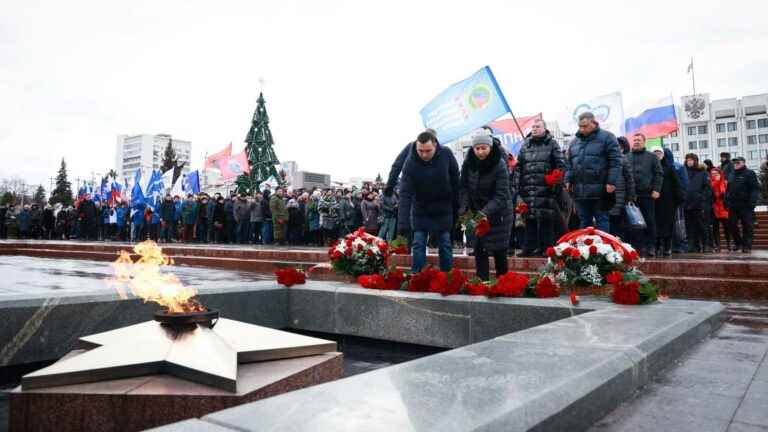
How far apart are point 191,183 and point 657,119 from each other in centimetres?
1704

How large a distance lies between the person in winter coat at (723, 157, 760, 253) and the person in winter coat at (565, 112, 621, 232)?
4.02m

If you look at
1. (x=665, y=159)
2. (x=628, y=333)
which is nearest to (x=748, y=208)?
(x=665, y=159)

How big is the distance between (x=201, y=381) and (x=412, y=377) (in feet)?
3.72

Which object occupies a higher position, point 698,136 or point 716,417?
point 698,136

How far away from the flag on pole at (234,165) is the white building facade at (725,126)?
251ft

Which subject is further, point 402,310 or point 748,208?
point 748,208

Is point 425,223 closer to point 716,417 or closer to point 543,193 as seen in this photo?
point 543,193

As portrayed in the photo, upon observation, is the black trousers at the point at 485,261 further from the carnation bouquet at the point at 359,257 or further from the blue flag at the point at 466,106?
the blue flag at the point at 466,106

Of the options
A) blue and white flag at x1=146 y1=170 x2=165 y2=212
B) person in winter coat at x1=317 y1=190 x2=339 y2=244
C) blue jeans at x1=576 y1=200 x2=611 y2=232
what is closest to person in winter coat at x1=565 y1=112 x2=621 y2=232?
blue jeans at x1=576 y1=200 x2=611 y2=232

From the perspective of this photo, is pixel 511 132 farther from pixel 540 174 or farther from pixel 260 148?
pixel 260 148

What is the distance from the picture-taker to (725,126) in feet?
293

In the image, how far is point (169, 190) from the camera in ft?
75.3

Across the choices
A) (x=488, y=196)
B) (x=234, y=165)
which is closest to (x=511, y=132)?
(x=488, y=196)

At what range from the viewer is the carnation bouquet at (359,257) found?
6.06 m
